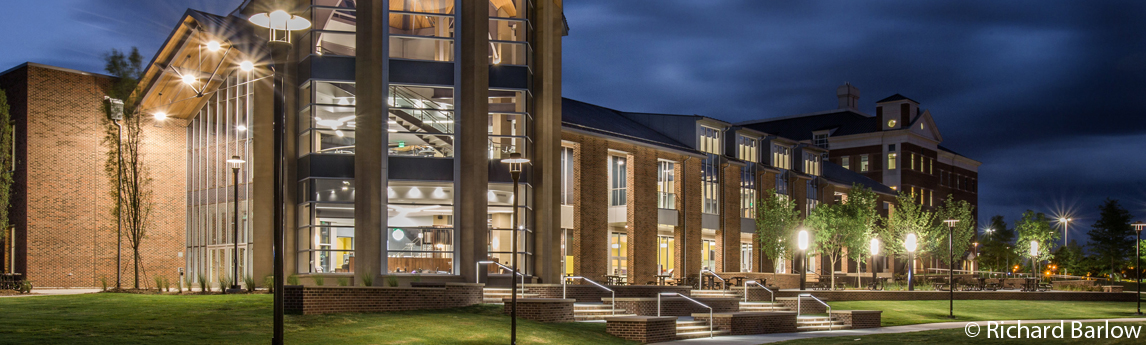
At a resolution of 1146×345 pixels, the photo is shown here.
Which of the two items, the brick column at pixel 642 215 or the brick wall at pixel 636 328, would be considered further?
the brick column at pixel 642 215

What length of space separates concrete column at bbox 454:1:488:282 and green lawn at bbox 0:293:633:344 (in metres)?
4.99

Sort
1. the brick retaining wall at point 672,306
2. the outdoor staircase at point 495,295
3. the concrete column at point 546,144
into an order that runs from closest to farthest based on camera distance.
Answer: the outdoor staircase at point 495,295
the brick retaining wall at point 672,306
the concrete column at point 546,144

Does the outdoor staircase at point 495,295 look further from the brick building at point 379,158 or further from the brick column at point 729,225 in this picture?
the brick column at point 729,225

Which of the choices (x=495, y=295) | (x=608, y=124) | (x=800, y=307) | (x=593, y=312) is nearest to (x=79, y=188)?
(x=495, y=295)

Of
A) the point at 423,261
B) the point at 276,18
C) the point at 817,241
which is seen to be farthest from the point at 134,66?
the point at 817,241

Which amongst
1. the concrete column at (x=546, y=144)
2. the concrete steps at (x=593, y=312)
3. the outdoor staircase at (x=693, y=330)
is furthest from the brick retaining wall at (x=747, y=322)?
the concrete column at (x=546, y=144)

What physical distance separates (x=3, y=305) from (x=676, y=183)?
3200 centimetres

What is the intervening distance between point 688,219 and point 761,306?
15.9m

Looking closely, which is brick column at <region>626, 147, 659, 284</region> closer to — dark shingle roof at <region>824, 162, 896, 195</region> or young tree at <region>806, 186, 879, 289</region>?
young tree at <region>806, 186, 879, 289</region>

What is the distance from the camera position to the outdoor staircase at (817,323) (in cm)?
A: 2756

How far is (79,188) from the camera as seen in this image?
3706cm

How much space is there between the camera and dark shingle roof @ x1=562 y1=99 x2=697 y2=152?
132ft

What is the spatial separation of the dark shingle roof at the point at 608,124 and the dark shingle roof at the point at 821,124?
39.5 meters

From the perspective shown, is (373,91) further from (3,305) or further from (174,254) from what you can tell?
(174,254)
